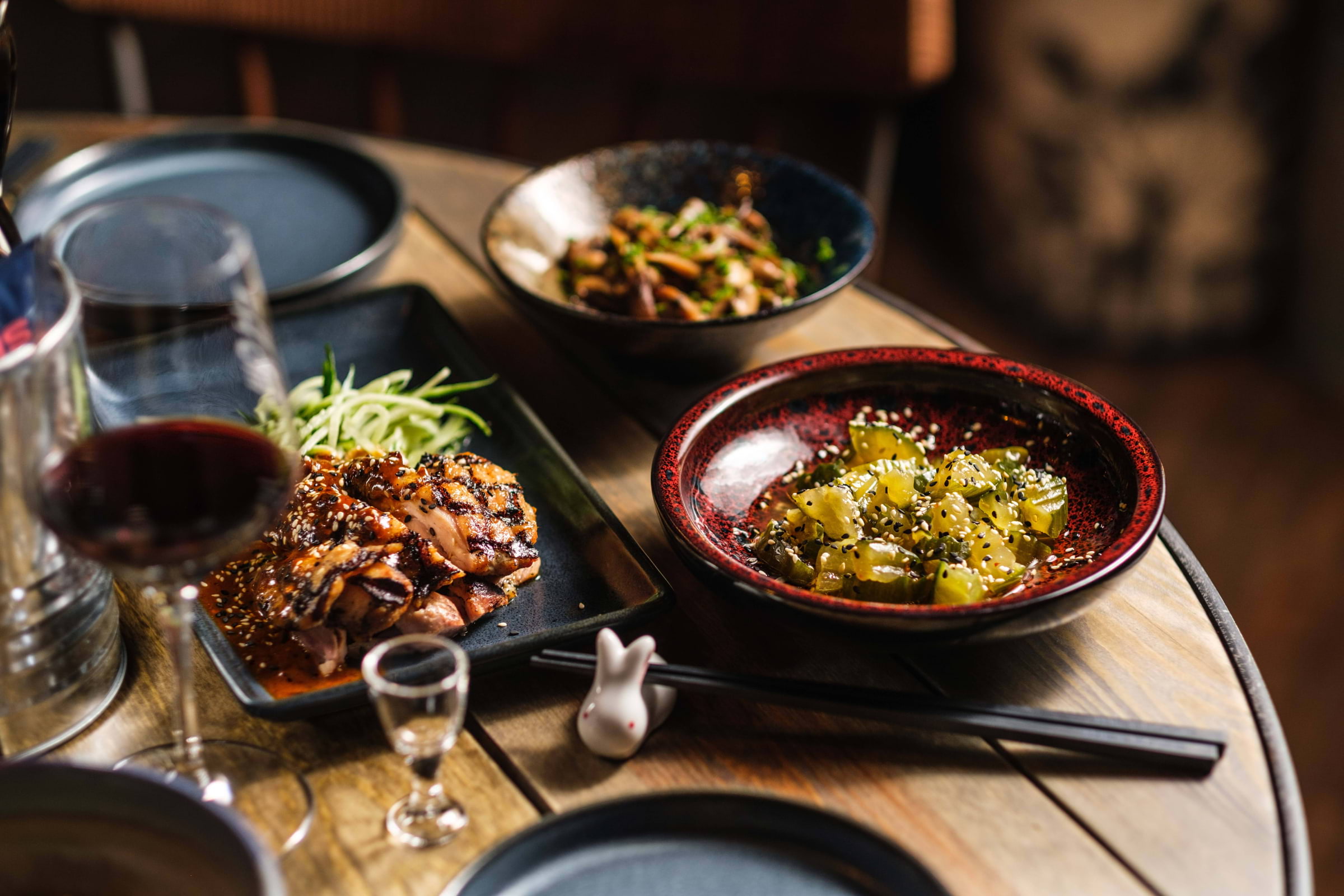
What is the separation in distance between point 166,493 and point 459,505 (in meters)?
0.40

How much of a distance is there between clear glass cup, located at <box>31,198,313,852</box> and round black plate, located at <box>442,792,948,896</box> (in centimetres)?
33

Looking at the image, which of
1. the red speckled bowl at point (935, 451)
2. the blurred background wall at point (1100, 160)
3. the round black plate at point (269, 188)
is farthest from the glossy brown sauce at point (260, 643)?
the blurred background wall at point (1100, 160)

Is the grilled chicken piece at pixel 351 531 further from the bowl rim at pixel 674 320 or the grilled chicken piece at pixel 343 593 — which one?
the bowl rim at pixel 674 320

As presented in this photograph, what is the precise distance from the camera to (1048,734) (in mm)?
1088

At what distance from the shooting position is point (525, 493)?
148 cm

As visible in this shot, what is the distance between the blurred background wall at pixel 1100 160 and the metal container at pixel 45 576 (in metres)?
2.10

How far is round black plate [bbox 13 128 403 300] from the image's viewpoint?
2027 millimetres

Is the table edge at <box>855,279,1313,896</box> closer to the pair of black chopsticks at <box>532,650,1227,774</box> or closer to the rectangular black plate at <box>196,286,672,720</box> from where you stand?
the pair of black chopsticks at <box>532,650,1227,774</box>

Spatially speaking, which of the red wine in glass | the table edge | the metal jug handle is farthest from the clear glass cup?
the table edge

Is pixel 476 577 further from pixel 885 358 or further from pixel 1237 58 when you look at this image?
pixel 1237 58

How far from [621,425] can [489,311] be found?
412 millimetres

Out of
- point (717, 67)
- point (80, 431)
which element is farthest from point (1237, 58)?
point (80, 431)

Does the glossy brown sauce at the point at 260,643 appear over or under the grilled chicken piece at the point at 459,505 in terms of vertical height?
under

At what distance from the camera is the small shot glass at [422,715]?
0.96 meters
